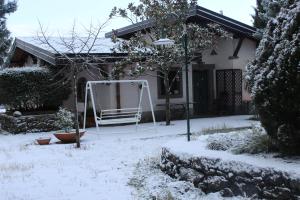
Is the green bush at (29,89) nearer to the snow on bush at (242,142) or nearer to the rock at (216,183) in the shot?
the snow on bush at (242,142)

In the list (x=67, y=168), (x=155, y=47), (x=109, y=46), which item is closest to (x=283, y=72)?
(x=67, y=168)

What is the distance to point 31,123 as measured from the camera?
16578 mm

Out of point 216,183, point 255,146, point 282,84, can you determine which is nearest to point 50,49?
point 255,146

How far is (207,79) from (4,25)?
2205 centimetres

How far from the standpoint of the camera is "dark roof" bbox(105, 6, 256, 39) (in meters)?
18.6

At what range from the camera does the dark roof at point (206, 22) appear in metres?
18.6

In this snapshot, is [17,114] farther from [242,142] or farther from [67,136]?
[242,142]

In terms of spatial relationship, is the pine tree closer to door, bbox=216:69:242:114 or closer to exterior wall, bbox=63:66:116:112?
exterior wall, bbox=63:66:116:112

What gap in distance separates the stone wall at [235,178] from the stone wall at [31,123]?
9812 mm

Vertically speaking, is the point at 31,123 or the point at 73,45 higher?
the point at 73,45

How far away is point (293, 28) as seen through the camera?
20.7 feet

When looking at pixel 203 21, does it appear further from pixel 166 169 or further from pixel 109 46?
pixel 166 169

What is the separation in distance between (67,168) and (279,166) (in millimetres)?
4691

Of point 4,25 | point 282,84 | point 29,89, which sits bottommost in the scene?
point 282,84
